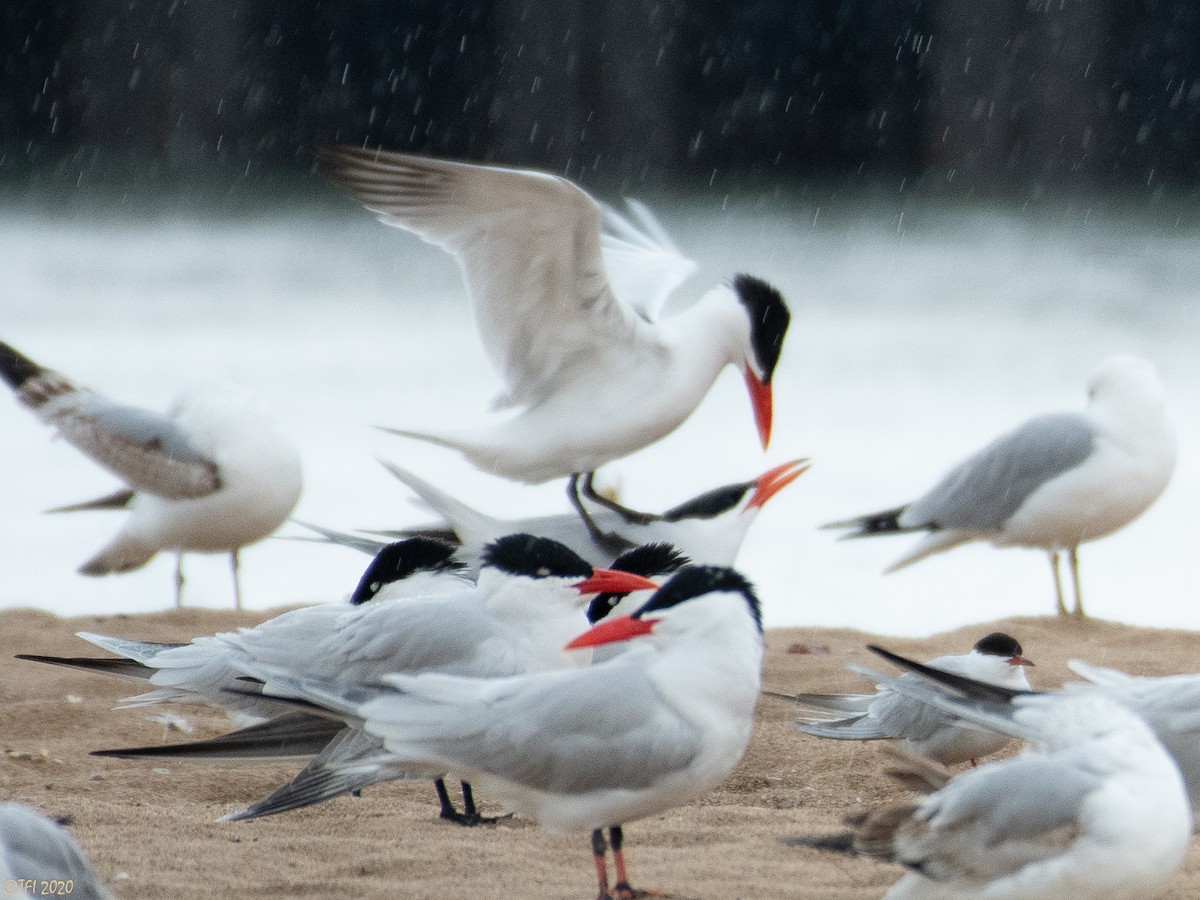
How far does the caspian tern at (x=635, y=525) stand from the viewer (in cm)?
449

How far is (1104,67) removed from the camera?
20047mm

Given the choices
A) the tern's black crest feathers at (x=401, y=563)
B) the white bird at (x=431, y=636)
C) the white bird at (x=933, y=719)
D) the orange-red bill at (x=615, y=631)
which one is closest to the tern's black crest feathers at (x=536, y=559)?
the white bird at (x=431, y=636)

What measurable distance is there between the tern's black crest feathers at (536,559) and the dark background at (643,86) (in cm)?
1632

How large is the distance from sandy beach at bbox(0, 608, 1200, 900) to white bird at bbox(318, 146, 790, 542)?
0.84 metres

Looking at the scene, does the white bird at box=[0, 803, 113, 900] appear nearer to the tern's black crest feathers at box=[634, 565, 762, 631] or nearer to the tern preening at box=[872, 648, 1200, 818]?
the tern's black crest feathers at box=[634, 565, 762, 631]

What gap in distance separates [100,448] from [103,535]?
2569mm

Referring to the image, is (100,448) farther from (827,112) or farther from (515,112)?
(827,112)

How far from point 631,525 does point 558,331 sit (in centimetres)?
62

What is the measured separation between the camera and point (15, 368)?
226 inches

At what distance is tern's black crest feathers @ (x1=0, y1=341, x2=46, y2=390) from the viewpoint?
572cm

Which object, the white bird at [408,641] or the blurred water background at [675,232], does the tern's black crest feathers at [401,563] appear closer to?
the white bird at [408,641]

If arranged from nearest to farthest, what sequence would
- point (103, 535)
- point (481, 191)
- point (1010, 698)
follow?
point (1010, 698) → point (481, 191) → point (103, 535)

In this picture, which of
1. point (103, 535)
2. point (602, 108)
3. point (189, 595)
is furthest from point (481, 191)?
point (602, 108)

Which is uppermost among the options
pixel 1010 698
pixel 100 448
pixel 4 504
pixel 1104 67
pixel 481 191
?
pixel 1104 67
